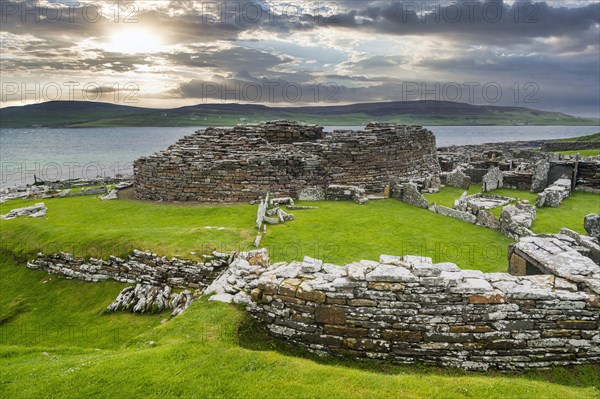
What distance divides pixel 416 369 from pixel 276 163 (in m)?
17.2

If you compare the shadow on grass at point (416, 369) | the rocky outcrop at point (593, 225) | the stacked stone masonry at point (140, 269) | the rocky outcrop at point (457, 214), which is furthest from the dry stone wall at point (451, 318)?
the rocky outcrop at point (457, 214)

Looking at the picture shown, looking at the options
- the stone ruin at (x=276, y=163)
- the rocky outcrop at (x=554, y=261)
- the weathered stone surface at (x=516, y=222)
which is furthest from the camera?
the stone ruin at (x=276, y=163)

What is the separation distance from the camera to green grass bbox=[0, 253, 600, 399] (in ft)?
19.0

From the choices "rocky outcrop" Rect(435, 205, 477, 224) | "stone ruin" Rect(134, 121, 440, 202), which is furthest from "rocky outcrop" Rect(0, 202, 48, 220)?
"rocky outcrop" Rect(435, 205, 477, 224)

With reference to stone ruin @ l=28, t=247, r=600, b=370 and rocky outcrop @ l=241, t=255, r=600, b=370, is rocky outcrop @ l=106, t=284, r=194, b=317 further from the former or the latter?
rocky outcrop @ l=241, t=255, r=600, b=370

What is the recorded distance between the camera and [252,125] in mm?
26969

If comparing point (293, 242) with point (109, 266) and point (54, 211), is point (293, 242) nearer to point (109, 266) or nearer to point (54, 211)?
point (109, 266)

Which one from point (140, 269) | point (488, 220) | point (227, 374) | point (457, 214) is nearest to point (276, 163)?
point (457, 214)

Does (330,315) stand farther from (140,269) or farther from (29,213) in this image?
(29,213)

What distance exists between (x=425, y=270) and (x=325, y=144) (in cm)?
1845

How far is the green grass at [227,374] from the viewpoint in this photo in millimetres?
5805

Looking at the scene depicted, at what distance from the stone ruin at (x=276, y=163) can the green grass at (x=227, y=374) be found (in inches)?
571

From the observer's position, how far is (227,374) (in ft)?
20.2

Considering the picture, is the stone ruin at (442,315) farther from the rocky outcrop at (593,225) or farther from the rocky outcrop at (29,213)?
the rocky outcrop at (29,213)
